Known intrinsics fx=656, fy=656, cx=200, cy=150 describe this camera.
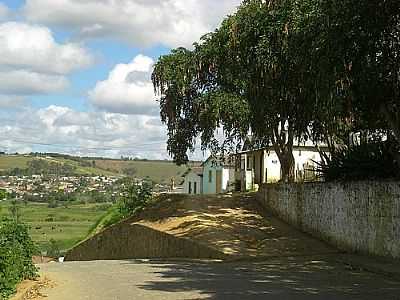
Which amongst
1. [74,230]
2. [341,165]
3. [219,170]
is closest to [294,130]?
[341,165]

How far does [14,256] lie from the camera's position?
14.6 metres

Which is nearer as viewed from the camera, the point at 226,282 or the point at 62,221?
the point at 226,282

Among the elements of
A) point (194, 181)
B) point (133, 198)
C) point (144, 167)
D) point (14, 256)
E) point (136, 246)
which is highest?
point (144, 167)

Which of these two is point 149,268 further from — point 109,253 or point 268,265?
Answer: point 109,253

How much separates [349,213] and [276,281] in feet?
25.6

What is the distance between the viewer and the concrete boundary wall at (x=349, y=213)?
2045 centimetres

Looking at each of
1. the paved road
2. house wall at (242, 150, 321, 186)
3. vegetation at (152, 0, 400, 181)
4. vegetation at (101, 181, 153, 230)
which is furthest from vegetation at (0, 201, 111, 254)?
the paved road

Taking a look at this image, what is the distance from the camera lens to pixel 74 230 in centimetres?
6222

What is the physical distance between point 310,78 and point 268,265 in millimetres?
6288

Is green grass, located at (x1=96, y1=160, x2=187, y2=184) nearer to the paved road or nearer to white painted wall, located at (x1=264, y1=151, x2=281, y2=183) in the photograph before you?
white painted wall, located at (x1=264, y1=151, x2=281, y2=183)

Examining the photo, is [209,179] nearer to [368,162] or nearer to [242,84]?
[242,84]

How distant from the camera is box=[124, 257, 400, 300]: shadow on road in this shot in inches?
537

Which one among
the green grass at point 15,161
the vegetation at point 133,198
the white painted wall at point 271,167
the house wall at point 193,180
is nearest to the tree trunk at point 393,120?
the vegetation at point 133,198

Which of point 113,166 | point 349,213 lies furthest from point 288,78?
point 113,166
